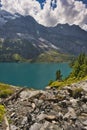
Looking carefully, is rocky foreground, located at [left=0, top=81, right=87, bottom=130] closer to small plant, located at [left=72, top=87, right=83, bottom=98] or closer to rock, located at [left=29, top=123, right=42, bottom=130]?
rock, located at [left=29, top=123, right=42, bottom=130]

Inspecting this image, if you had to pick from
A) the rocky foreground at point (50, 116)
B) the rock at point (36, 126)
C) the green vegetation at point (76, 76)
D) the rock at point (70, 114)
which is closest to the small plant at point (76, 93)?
the rocky foreground at point (50, 116)

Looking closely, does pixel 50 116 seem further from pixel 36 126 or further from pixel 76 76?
pixel 76 76

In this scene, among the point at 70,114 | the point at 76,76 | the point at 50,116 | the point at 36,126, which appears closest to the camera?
the point at 36,126

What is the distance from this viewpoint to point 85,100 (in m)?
28.4

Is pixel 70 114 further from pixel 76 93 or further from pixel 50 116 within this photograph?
pixel 76 93

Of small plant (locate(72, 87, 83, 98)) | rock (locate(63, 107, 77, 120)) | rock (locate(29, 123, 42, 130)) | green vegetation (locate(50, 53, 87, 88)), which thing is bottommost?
green vegetation (locate(50, 53, 87, 88))

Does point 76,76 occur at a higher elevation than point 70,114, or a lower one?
lower

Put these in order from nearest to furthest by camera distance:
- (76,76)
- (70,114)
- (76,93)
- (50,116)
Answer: (50,116), (70,114), (76,93), (76,76)

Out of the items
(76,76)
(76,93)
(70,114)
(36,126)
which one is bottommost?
(76,76)

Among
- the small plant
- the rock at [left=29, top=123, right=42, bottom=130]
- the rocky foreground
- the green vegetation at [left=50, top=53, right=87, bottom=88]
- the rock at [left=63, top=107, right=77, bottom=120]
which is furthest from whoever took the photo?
the green vegetation at [left=50, top=53, right=87, bottom=88]

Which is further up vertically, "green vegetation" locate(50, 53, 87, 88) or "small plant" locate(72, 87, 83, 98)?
"small plant" locate(72, 87, 83, 98)

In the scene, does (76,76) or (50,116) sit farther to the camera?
(76,76)

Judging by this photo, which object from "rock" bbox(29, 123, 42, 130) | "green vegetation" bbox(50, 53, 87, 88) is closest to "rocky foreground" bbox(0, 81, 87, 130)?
"rock" bbox(29, 123, 42, 130)

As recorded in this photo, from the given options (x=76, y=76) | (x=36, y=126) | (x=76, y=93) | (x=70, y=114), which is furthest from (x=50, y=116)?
(x=76, y=76)
